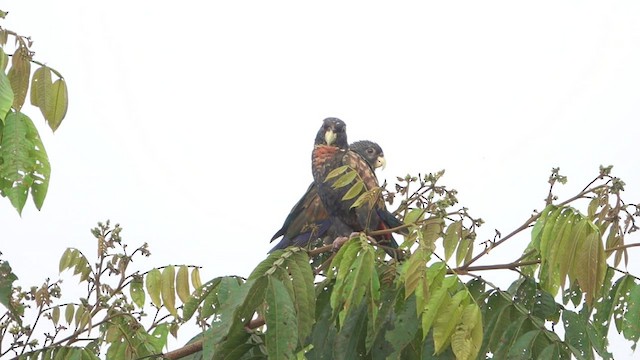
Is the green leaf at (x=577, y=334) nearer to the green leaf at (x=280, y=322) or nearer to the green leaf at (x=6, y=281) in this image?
the green leaf at (x=280, y=322)

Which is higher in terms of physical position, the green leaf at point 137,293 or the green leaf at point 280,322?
the green leaf at point 137,293

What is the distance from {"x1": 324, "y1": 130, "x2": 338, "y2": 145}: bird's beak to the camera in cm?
662

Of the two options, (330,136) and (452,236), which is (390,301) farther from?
(330,136)

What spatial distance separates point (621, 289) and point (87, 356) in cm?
181

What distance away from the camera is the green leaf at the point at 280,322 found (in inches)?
91.7

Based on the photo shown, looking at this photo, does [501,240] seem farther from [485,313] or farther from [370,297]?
[370,297]

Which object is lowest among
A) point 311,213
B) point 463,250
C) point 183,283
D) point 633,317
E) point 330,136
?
point 633,317

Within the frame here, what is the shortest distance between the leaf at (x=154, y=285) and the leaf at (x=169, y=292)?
17 mm

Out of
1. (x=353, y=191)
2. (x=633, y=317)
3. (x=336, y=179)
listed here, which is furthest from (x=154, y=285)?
(x=336, y=179)

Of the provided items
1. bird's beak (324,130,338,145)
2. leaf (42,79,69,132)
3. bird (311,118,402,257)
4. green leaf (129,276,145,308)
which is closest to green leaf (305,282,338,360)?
leaf (42,79,69,132)

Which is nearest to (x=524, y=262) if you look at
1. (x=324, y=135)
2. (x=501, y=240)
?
(x=501, y=240)

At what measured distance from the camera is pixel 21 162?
8.18ft

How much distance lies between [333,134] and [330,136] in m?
0.03

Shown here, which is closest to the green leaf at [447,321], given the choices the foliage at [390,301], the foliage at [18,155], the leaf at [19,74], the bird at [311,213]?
the foliage at [390,301]
